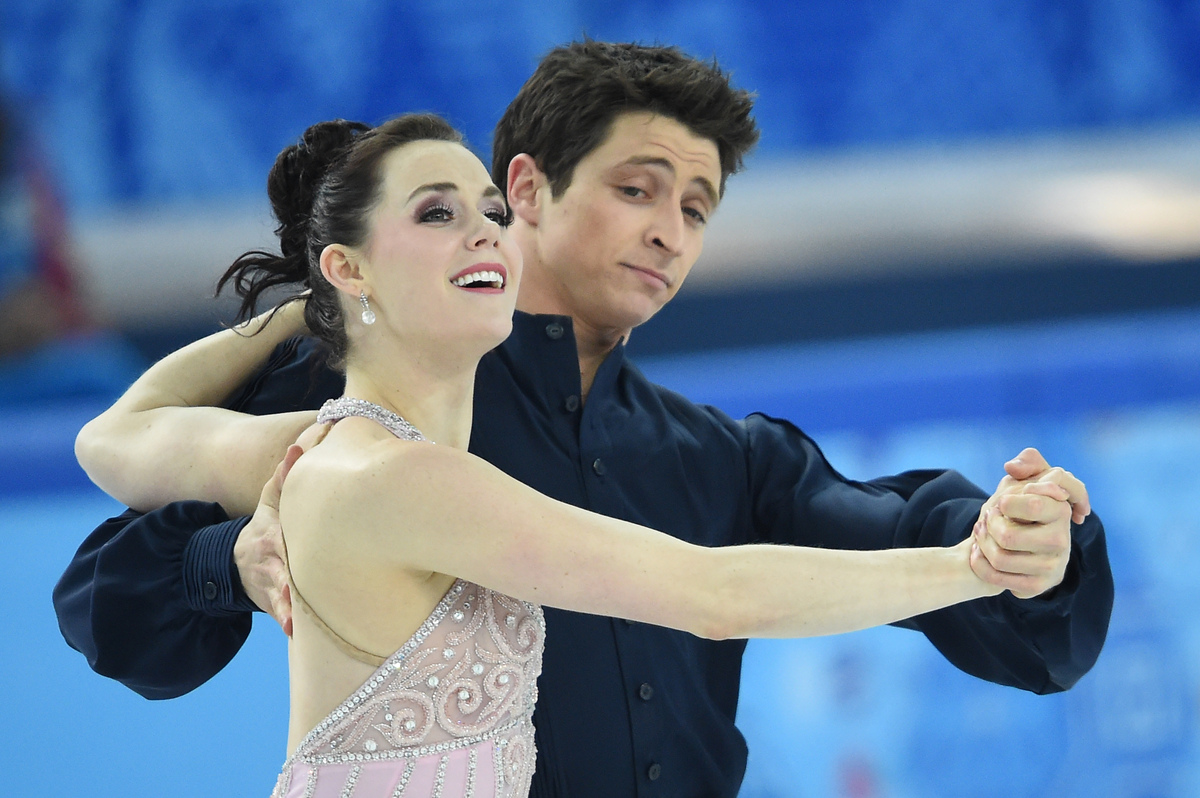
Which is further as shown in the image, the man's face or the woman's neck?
the man's face

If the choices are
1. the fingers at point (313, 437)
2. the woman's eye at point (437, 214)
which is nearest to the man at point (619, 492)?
the fingers at point (313, 437)

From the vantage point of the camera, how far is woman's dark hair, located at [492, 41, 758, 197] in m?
2.10

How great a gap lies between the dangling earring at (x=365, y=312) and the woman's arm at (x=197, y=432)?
23cm

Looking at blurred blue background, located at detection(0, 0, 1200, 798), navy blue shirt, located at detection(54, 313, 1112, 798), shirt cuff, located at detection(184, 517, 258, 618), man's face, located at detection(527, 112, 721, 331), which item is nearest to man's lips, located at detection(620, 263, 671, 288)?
man's face, located at detection(527, 112, 721, 331)

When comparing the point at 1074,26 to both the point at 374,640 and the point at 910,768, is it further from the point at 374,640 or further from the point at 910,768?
the point at 374,640

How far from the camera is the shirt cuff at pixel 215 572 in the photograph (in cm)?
172

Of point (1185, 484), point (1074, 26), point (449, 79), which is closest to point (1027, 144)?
point (1074, 26)

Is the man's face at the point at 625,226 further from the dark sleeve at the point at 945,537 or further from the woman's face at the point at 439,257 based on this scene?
the woman's face at the point at 439,257

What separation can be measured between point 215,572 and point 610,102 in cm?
97

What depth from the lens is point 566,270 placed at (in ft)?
6.81

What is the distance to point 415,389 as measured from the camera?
1.53m

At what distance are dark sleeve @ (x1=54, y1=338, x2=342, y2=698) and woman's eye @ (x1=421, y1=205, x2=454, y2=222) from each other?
0.44 meters

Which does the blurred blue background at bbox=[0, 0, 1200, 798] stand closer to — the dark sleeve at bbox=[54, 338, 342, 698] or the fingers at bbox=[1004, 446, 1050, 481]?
the dark sleeve at bbox=[54, 338, 342, 698]

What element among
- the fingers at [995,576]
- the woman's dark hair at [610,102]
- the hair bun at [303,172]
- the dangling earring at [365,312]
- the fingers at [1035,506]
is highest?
the woman's dark hair at [610,102]
